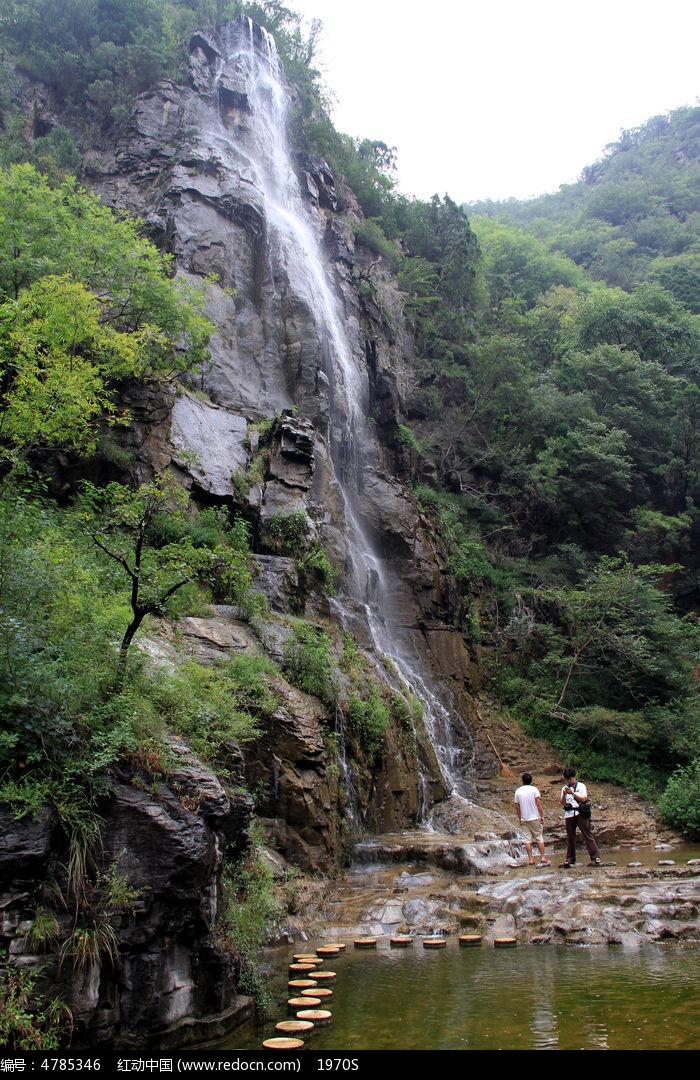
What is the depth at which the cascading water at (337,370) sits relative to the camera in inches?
747

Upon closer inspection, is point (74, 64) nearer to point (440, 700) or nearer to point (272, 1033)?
point (440, 700)

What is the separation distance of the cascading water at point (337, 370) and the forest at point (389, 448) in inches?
77.0

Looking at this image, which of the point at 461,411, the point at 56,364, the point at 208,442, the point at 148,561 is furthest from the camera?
the point at 461,411

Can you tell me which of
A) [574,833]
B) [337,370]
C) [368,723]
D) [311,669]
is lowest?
[574,833]

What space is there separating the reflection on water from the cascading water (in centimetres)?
1004

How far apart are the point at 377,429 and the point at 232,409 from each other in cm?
718

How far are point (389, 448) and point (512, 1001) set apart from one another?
73.4 ft

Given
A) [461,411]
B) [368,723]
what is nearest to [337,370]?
[461,411]

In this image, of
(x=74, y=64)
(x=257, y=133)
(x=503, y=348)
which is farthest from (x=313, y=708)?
(x=74, y=64)

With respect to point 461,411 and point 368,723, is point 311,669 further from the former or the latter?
point 461,411

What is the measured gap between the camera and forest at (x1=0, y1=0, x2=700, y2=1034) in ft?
23.0

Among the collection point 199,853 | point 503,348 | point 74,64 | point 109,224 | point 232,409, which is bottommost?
point 199,853

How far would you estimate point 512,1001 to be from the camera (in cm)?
541
